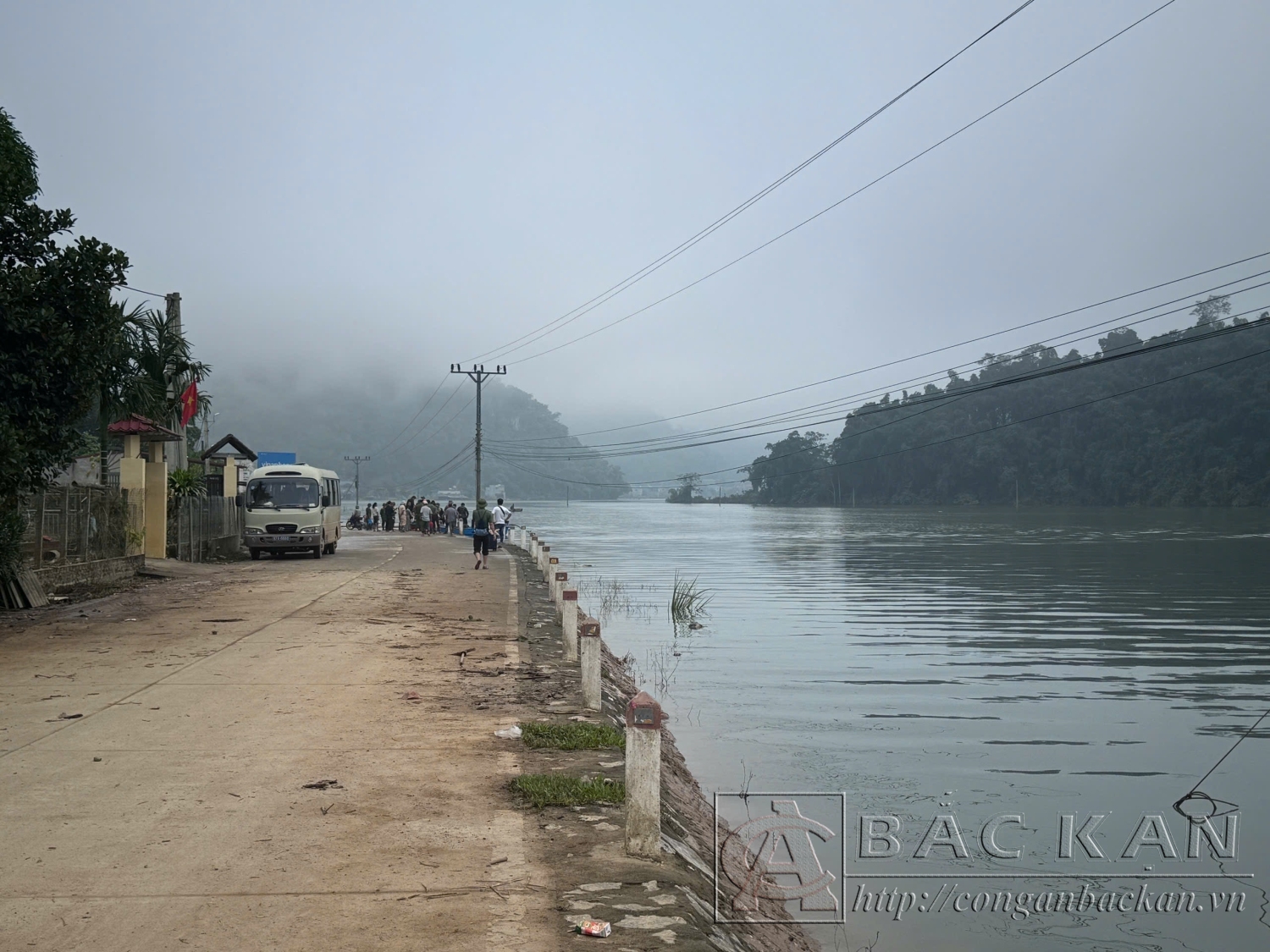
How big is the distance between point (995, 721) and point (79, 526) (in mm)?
18315

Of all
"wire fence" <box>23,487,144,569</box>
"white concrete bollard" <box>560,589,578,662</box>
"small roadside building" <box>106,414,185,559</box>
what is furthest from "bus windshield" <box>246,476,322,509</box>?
"white concrete bollard" <box>560,589,578,662</box>

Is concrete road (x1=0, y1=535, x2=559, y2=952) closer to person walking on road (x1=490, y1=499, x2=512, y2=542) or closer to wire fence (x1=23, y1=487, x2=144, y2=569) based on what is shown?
wire fence (x1=23, y1=487, x2=144, y2=569)

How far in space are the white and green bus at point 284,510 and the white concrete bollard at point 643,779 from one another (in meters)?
29.8

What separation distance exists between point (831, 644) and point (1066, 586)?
16.4m

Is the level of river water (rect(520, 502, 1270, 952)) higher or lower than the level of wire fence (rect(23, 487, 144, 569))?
lower

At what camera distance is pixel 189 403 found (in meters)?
33.4

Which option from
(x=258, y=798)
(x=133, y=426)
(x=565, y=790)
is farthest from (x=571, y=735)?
(x=133, y=426)

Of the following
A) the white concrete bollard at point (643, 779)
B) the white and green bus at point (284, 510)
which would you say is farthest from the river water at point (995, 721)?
the white and green bus at point (284, 510)

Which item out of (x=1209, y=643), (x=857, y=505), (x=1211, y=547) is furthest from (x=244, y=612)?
(x=857, y=505)

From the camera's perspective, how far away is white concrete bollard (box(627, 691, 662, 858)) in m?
6.06

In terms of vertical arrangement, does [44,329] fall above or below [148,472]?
above

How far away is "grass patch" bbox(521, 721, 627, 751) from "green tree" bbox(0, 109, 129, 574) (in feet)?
28.0

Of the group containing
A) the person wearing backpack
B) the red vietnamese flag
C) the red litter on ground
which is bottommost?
the red litter on ground

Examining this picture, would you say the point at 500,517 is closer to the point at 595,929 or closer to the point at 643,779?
the point at 643,779
